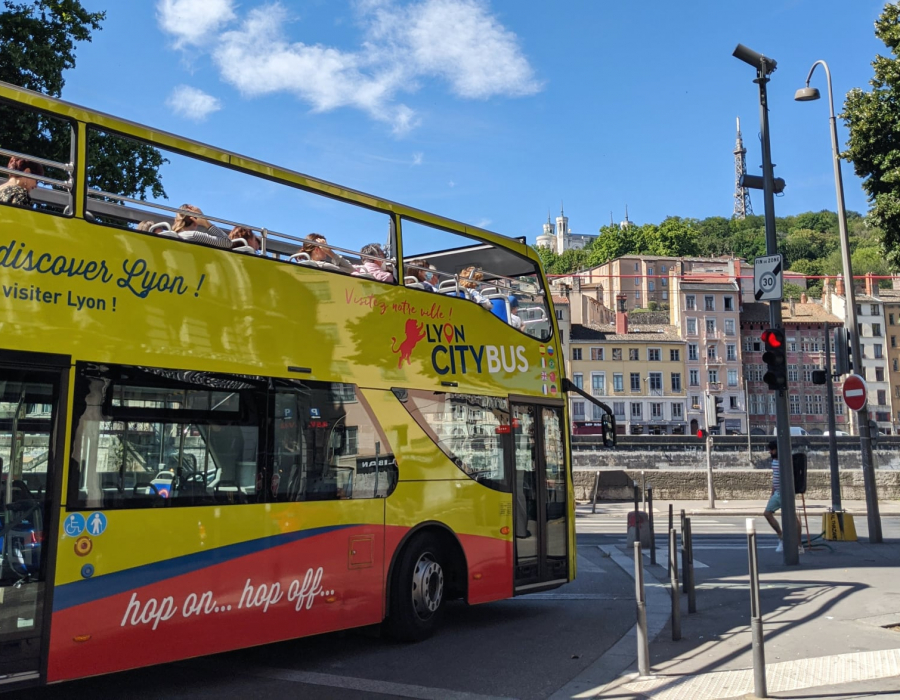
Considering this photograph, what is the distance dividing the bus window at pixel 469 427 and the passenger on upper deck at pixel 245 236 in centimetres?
201

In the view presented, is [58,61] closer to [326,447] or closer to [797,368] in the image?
[326,447]

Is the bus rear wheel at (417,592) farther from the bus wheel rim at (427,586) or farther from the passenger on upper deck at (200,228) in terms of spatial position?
the passenger on upper deck at (200,228)

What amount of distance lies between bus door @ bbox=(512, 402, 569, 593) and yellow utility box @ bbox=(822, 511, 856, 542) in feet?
29.1

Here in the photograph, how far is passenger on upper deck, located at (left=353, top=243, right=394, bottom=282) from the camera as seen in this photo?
28.3 feet

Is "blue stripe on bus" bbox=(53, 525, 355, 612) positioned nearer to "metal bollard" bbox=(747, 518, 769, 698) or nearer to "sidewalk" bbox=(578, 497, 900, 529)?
"metal bollard" bbox=(747, 518, 769, 698)

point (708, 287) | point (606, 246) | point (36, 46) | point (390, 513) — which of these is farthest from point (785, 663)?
point (606, 246)

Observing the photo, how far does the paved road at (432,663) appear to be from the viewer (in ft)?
21.9

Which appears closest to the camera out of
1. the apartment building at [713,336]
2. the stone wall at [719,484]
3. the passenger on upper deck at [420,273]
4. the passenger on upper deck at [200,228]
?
the passenger on upper deck at [200,228]

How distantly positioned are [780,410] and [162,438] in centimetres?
1034

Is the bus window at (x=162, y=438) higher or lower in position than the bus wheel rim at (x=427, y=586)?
higher

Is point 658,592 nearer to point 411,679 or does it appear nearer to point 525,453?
point 525,453

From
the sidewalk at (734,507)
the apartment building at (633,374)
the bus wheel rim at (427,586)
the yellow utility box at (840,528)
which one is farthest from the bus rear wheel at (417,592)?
the apartment building at (633,374)

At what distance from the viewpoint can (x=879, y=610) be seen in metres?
9.39

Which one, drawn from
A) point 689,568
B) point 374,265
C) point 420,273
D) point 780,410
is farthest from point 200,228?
point 780,410
